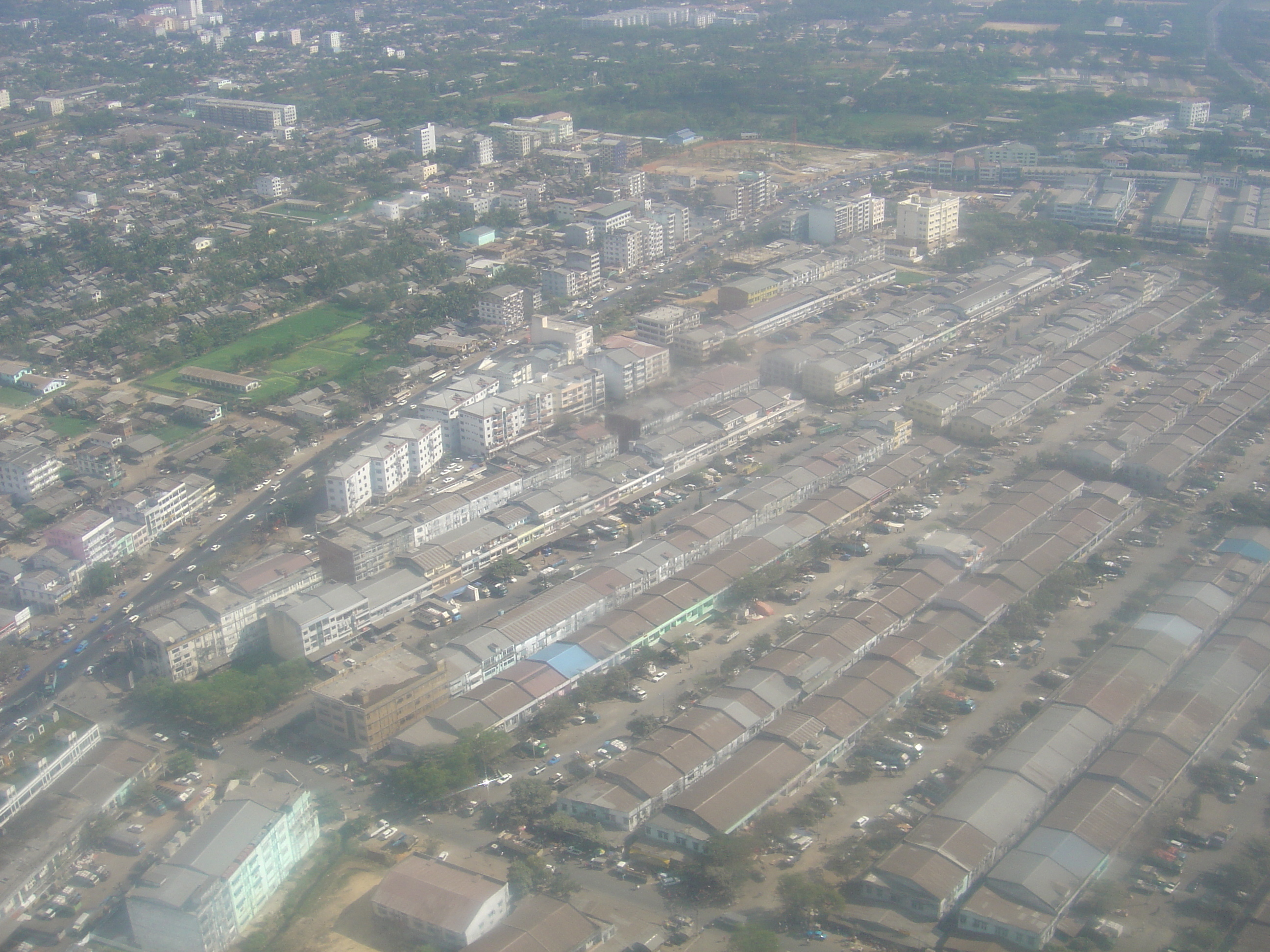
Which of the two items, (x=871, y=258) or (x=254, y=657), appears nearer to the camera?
(x=254, y=657)

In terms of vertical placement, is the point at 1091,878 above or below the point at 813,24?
below

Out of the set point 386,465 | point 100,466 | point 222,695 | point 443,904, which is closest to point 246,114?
Result: point 100,466

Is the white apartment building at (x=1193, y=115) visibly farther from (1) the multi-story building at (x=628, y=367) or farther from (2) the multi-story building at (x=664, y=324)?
(1) the multi-story building at (x=628, y=367)

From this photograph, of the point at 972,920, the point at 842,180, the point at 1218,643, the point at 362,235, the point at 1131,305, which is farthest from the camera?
the point at 842,180

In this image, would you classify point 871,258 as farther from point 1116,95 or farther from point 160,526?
point 1116,95

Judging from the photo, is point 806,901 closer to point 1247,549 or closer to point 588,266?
point 1247,549

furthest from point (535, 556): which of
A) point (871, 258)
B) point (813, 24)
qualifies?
point (813, 24)

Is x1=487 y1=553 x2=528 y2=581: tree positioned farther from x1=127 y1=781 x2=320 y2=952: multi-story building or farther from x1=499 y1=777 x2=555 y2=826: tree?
x1=127 y1=781 x2=320 y2=952: multi-story building

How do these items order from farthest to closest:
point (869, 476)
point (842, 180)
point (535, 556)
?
point (842, 180)
point (869, 476)
point (535, 556)
